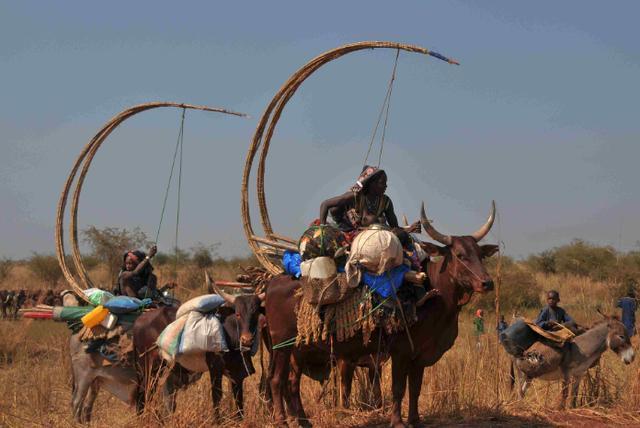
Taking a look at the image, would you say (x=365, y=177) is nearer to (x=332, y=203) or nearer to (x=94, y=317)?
(x=332, y=203)

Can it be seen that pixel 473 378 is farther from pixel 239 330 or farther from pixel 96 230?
pixel 96 230

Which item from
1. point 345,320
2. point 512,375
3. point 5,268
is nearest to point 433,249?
point 345,320

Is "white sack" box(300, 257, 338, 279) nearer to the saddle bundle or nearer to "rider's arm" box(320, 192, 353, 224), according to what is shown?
"rider's arm" box(320, 192, 353, 224)

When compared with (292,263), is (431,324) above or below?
below

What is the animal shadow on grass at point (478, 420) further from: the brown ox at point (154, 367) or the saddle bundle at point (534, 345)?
the saddle bundle at point (534, 345)

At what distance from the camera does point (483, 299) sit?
80.9 feet

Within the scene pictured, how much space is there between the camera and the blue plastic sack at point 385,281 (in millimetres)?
7715

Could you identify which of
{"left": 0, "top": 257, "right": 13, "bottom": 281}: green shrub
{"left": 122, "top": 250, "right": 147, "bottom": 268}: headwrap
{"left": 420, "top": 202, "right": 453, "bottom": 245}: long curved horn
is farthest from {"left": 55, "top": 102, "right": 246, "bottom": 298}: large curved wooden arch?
{"left": 0, "top": 257, "right": 13, "bottom": 281}: green shrub

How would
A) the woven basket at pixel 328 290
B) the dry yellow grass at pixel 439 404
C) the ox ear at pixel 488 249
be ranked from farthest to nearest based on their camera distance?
the dry yellow grass at pixel 439 404
the ox ear at pixel 488 249
the woven basket at pixel 328 290

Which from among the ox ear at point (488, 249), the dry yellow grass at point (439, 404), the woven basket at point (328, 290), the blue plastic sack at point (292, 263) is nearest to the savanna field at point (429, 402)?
the dry yellow grass at point (439, 404)

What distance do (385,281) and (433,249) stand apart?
67cm

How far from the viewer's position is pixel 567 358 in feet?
35.4

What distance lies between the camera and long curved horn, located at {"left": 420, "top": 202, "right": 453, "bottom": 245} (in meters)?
7.67

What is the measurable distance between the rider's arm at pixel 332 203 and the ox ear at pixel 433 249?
97 centimetres
